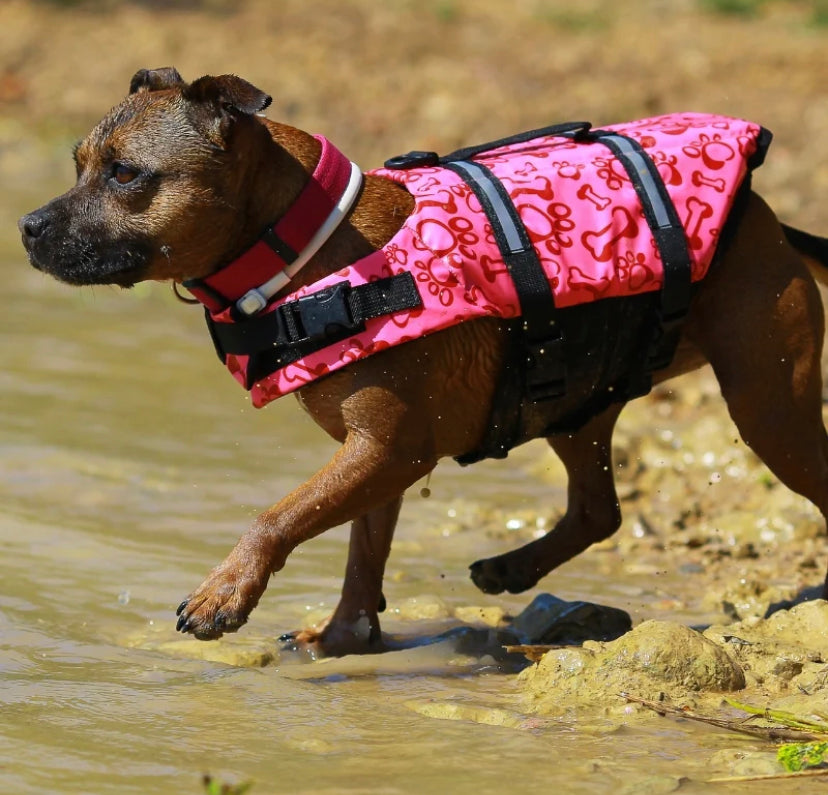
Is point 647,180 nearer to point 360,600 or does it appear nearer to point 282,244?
point 282,244

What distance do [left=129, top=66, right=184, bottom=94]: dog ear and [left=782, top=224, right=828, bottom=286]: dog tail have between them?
230cm

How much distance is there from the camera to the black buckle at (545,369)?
496 centimetres

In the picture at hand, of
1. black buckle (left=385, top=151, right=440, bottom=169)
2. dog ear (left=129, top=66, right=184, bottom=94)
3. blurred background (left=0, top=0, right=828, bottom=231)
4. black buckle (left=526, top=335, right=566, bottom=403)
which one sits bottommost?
black buckle (left=526, top=335, right=566, bottom=403)

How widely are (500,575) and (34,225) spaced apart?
226 centimetres

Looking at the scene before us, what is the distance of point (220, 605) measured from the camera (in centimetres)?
447

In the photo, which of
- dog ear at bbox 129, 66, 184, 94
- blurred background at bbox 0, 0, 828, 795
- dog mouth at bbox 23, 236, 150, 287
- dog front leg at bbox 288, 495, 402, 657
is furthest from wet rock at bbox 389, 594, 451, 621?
dog ear at bbox 129, 66, 184, 94

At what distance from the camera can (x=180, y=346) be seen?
9430mm

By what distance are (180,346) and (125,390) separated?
1.01 m

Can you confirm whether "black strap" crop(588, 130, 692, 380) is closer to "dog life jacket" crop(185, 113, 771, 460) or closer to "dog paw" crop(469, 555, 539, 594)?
"dog life jacket" crop(185, 113, 771, 460)

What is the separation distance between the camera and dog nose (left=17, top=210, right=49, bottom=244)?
458cm

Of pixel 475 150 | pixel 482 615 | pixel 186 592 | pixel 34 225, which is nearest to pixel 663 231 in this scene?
pixel 475 150

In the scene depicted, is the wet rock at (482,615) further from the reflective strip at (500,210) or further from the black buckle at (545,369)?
the reflective strip at (500,210)

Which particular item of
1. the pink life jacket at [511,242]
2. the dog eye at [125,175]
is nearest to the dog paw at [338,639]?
the pink life jacket at [511,242]

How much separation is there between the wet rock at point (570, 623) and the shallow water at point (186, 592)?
33 centimetres
